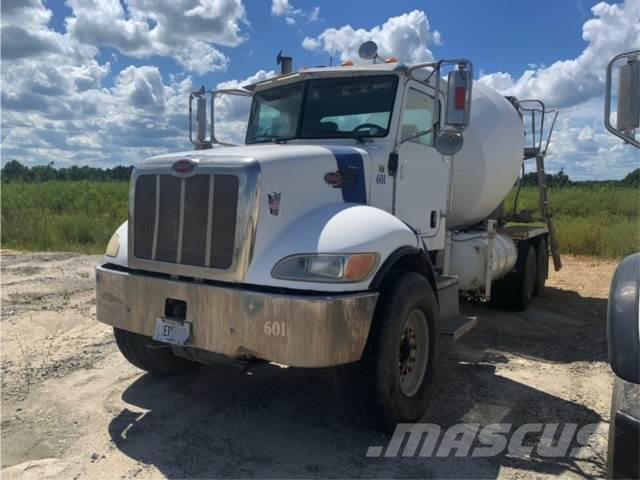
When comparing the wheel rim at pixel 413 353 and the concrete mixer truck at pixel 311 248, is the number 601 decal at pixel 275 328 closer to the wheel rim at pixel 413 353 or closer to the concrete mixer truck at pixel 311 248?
the concrete mixer truck at pixel 311 248

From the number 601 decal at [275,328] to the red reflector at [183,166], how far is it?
1.19 metres

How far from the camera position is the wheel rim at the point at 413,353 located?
409 centimetres

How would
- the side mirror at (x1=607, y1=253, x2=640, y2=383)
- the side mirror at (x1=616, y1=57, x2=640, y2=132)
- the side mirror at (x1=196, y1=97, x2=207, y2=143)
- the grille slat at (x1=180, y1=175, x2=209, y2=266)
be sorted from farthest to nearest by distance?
the side mirror at (x1=196, y1=97, x2=207, y2=143), the grille slat at (x1=180, y1=175, x2=209, y2=266), the side mirror at (x1=616, y1=57, x2=640, y2=132), the side mirror at (x1=607, y1=253, x2=640, y2=383)

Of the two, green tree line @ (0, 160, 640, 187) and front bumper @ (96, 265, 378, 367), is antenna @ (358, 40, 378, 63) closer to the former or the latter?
front bumper @ (96, 265, 378, 367)

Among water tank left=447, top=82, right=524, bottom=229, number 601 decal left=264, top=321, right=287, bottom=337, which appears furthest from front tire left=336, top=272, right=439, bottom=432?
water tank left=447, top=82, right=524, bottom=229

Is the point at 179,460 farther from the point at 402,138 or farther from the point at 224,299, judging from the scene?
the point at 402,138

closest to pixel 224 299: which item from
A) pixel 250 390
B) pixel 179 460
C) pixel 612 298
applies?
pixel 179 460

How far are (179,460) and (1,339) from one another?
136 inches

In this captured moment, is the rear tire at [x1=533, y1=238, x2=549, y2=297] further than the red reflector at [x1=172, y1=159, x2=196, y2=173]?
Yes

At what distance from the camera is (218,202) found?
365 centimetres

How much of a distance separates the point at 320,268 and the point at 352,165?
1171mm

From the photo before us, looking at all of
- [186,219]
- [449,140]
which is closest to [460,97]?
[449,140]

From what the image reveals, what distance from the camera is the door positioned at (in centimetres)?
495

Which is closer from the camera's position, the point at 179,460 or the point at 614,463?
the point at 614,463
